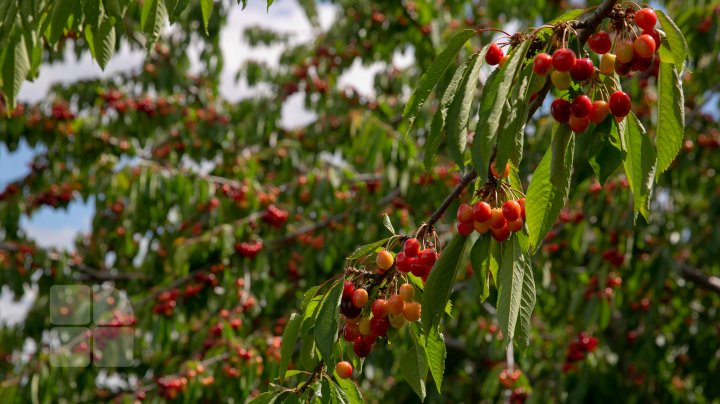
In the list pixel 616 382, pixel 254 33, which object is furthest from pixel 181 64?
pixel 616 382

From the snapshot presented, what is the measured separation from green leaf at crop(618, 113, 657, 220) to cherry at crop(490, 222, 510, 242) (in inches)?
7.8

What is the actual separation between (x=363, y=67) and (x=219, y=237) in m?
2.68

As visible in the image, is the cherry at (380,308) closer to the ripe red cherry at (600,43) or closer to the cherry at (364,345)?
the cherry at (364,345)

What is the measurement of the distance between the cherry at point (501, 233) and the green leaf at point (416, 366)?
1.02ft

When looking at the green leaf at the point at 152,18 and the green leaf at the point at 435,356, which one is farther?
the green leaf at the point at 152,18

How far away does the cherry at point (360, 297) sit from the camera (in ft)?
4.28

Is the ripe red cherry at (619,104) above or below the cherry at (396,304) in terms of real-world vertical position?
above

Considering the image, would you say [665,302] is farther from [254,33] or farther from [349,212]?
[254,33]

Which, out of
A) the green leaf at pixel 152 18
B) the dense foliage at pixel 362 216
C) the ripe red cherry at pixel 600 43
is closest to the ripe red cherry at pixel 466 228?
the dense foliage at pixel 362 216

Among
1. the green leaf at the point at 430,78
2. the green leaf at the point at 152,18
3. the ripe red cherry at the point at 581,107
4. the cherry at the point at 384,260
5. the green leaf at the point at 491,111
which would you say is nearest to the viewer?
the green leaf at the point at 491,111

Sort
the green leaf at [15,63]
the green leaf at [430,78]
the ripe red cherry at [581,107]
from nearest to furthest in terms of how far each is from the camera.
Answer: the ripe red cherry at [581,107]
the green leaf at [430,78]
the green leaf at [15,63]

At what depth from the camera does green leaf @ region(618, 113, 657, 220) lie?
3.65 ft

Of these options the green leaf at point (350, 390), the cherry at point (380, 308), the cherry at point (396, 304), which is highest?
the cherry at point (396, 304)

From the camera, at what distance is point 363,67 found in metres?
6.45
